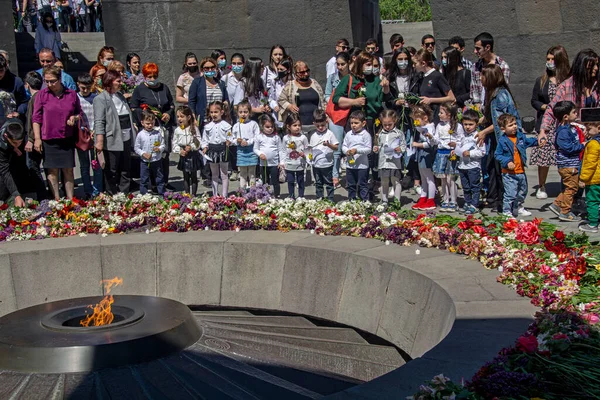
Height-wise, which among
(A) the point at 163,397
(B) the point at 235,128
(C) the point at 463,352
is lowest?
(A) the point at 163,397

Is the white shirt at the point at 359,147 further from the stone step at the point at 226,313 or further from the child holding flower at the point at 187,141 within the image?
the stone step at the point at 226,313

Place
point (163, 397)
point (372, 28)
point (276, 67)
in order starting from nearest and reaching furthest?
point (163, 397)
point (276, 67)
point (372, 28)

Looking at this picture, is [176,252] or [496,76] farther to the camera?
[496,76]

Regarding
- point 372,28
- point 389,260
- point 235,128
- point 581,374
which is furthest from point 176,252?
point 372,28

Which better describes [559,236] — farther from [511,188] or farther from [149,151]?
[149,151]

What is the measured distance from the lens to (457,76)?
1122cm

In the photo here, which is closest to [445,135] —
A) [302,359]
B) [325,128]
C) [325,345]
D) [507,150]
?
[507,150]

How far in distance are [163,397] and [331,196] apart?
505 centimetres

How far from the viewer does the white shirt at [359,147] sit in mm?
10125

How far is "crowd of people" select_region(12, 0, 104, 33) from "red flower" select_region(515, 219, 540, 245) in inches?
507

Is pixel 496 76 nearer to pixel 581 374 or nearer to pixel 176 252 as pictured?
pixel 176 252

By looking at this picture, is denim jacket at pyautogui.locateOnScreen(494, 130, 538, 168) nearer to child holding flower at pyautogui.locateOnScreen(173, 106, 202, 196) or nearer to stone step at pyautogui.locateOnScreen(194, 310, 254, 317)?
stone step at pyautogui.locateOnScreen(194, 310, 254, 317)

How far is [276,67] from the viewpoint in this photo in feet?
39.6

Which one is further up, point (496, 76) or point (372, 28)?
point (372, 28)
